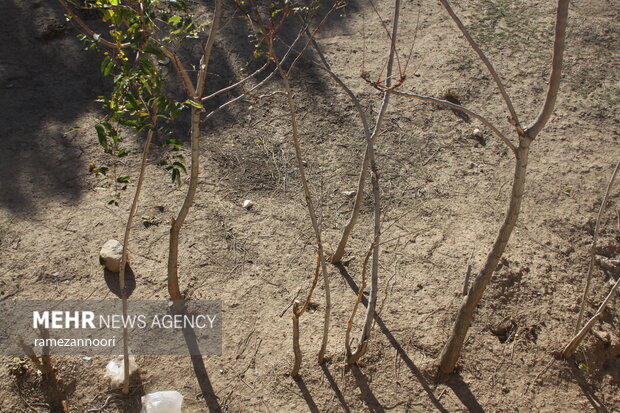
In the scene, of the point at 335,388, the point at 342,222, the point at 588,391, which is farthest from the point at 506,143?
the point at 342,222

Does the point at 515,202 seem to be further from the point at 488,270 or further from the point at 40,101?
the point at 40,101

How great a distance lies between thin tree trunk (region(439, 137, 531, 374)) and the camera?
2.23 meters

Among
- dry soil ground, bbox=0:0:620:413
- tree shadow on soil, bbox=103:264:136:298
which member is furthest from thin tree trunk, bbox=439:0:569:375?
tree shadow on soil, bbox=103:264:136:298

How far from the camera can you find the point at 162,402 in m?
2.65

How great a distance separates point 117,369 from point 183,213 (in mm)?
861

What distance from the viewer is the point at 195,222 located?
12.1ft

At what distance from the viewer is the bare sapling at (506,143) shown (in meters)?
2.06

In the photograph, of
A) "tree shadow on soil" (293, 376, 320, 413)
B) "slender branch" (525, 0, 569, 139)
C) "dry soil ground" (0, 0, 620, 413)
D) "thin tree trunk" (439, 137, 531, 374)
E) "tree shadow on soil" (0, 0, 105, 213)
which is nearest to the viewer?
"slender branch" (525, 0, 569, 139)

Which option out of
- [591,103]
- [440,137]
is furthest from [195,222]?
[591,103]

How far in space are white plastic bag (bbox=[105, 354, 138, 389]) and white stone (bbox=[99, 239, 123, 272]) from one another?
0.61 m

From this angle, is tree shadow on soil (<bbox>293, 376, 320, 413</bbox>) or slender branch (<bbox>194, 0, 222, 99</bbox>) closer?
slender branch (<bbox>194, 0, 222, 99</bbox>)

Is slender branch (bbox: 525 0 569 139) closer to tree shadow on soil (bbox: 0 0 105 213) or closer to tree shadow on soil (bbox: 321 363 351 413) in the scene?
tree shadow on soil (bbox: 321 363 351 413)

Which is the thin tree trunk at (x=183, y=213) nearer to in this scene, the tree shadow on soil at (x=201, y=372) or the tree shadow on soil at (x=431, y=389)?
the tree shadow on soil at (x=201, y=372)

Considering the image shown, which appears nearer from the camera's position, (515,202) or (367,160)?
(515,202)
